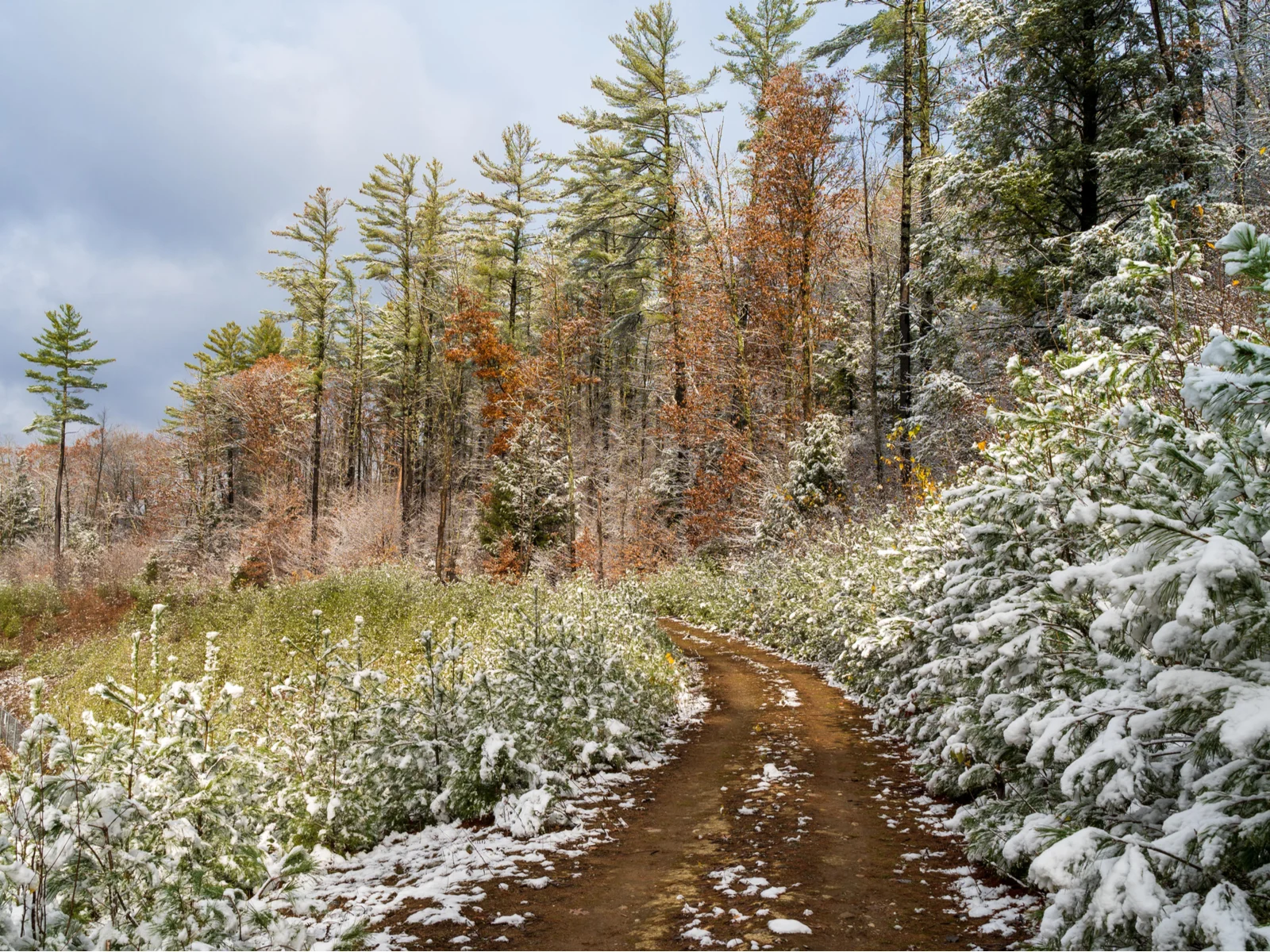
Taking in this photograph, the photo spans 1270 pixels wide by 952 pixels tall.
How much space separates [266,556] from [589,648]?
24.8m

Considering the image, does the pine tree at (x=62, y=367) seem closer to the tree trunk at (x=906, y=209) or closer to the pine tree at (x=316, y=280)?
the pine tree at (x=316, y=280)

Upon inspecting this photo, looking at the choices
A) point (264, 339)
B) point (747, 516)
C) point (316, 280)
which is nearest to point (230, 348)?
point (264, 339)

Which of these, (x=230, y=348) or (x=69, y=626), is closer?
(x=69, y=626)

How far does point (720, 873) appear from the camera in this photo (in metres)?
3.89

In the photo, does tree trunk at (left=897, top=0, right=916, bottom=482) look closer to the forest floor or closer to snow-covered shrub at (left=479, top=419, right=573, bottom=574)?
snow-covered shrub at (left=479, top=419, right=573, bottom=574)

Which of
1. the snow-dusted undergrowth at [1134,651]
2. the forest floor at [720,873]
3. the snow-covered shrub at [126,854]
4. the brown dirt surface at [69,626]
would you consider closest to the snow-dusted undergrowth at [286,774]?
the snow-covered shrub at [126,854]

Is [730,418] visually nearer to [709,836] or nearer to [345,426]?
[709,836]

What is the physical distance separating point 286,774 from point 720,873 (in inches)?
121

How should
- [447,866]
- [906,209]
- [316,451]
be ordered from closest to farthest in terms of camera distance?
[447,866] → [906,209] → [316,451]

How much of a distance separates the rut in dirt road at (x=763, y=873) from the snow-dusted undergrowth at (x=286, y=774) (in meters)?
0.68

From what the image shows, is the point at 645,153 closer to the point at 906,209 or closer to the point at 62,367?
the point at 906,209

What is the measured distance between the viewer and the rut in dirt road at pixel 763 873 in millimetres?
3213

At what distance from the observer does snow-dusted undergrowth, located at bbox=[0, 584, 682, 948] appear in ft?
7.75

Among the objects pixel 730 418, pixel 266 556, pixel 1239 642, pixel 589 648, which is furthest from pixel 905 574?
pixel 266 556
